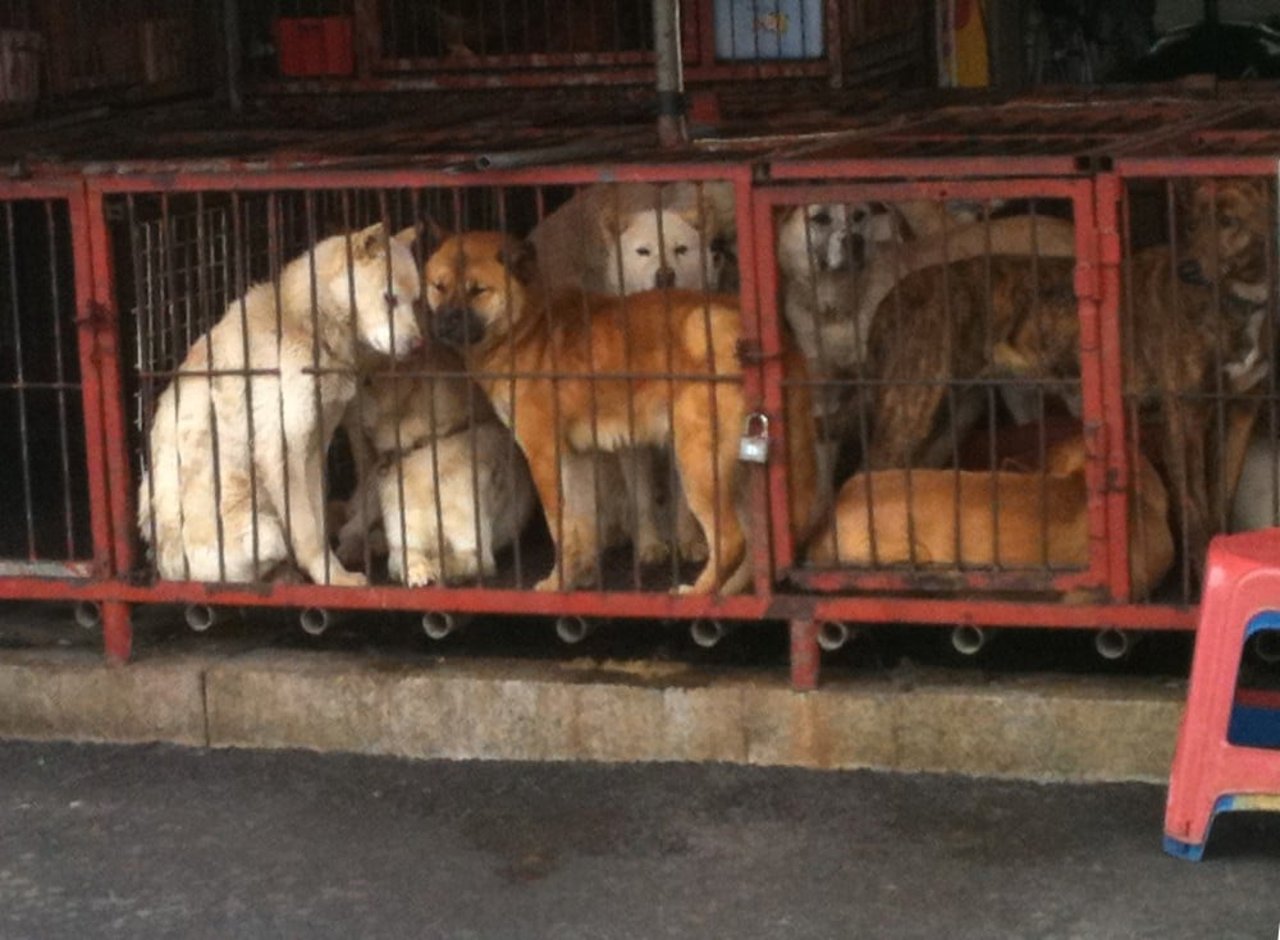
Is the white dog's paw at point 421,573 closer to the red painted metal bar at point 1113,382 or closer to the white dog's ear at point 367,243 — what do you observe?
the white dog's ear at point 367,243

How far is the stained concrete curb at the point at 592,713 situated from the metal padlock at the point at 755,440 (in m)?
0.62

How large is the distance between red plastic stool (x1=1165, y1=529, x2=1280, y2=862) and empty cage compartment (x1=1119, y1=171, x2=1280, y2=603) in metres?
0.55

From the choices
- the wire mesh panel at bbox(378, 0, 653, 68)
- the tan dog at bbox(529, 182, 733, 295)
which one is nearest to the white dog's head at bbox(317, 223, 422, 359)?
the tan dog at bbox(529, 182, 733, 295)

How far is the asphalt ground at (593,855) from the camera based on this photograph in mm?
5562

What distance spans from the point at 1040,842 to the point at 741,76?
14.2 feet

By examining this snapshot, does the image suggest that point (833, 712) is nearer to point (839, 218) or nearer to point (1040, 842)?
point (1040, 842)

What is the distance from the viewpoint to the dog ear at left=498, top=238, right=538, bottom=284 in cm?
681

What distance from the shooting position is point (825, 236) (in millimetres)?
7215

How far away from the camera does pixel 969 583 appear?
6.28 meters

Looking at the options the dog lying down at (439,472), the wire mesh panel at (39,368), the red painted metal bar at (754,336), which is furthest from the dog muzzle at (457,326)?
the wire mesh panel at (39,368)

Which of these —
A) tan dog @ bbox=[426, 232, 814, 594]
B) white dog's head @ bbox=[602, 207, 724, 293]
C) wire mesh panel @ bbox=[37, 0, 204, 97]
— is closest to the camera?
tan dog @ bbox=[426, 232, 814, 594]

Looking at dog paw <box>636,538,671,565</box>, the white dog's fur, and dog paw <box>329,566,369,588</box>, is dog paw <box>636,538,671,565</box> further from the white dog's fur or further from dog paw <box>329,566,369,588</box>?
the white dog's fur

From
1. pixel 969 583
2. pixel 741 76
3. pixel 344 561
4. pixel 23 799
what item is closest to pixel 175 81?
pixel 741 76

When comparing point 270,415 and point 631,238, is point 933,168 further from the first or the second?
point 270,415
